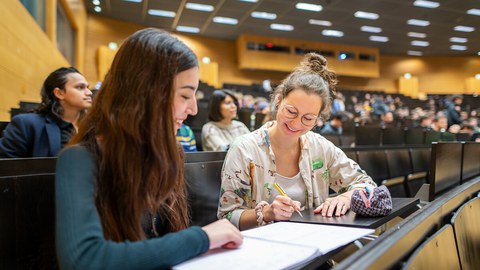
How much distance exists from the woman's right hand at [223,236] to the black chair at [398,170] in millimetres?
2545

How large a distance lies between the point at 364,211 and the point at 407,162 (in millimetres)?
2524

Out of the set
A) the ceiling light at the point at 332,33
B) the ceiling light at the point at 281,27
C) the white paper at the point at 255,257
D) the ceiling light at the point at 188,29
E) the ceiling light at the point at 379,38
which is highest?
the ceiling light at the point at 379,38

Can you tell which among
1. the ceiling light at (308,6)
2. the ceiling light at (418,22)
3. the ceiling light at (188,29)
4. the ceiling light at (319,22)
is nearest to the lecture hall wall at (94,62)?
the ceiling light at (188,29)

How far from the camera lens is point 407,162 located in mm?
3354

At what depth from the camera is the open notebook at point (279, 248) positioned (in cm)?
69

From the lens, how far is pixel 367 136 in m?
4.87

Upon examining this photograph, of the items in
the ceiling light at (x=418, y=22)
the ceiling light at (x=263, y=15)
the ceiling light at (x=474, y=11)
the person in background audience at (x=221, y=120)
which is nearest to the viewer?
the person in background audience at (x=221, y=120)

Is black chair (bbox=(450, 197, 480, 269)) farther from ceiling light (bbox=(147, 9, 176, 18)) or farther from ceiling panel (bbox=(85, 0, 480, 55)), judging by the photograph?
ceiling light (bbox=(147, 9, 176, 18))

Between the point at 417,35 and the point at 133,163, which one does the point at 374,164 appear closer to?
the point at 133,163

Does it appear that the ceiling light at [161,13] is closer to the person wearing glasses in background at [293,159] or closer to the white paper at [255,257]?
the person wearing glasses in background at [293,159]

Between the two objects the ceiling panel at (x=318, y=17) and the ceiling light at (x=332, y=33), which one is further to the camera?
the ceiling light at (x=332, y=33)

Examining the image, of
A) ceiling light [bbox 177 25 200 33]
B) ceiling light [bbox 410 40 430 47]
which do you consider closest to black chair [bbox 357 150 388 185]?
ceiling light [bbox 177 25 200 33]

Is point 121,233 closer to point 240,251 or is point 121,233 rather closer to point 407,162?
point 240,251

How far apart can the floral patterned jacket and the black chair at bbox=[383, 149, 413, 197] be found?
5.29 feet
